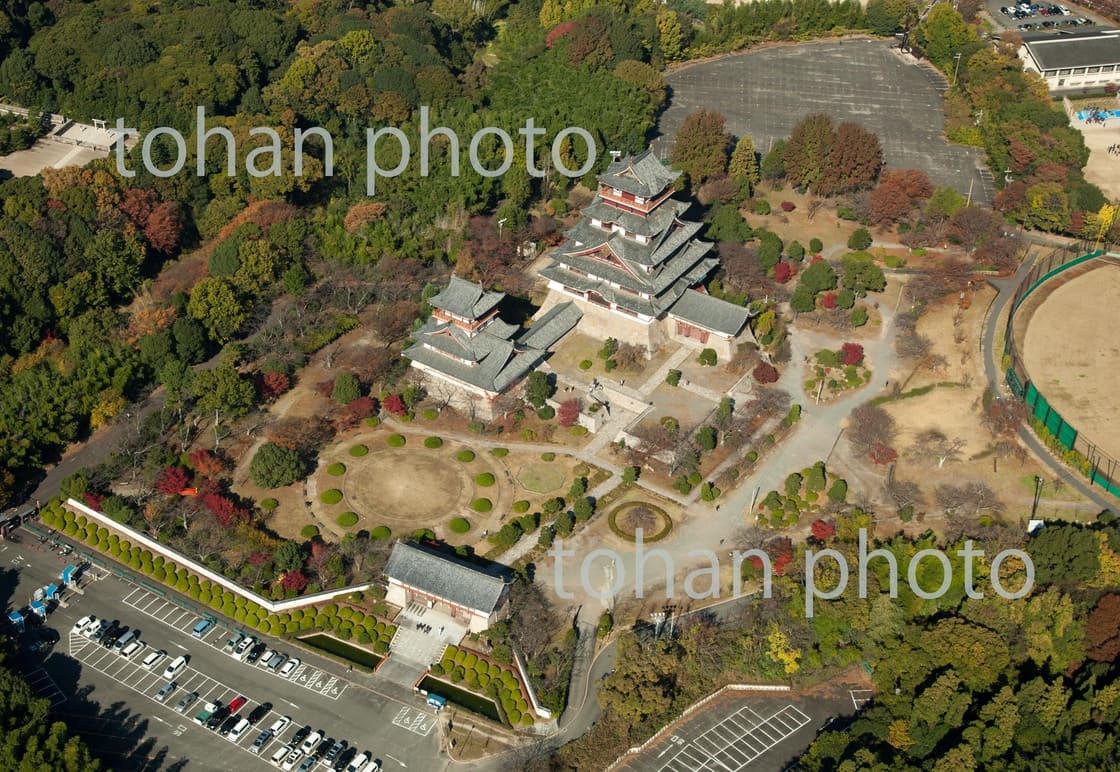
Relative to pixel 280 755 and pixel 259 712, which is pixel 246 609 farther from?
pixel 280 755

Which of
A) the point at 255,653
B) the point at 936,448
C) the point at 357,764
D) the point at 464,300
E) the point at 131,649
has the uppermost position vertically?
the point at 464,300

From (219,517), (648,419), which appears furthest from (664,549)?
(219,517)

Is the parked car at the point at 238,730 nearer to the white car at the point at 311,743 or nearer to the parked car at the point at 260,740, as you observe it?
the parked car at the point at 260,740

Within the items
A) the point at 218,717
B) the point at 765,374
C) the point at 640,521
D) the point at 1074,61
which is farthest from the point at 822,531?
the point at 1074,61

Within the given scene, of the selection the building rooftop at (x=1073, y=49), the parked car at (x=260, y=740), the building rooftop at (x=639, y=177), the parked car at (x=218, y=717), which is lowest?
the parked car at (x=260, y=740)

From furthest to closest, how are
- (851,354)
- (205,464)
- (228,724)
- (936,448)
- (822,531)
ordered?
(851,354) → (936,448) → (205,464) → (822,531) → (228,724)

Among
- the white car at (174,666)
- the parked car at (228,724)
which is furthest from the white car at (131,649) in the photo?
the parked car at (228,724)

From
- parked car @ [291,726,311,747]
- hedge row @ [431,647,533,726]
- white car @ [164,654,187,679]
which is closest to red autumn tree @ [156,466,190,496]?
white car @ [164,654,187,679]

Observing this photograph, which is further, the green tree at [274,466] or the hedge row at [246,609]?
the green tree at [274,466]
